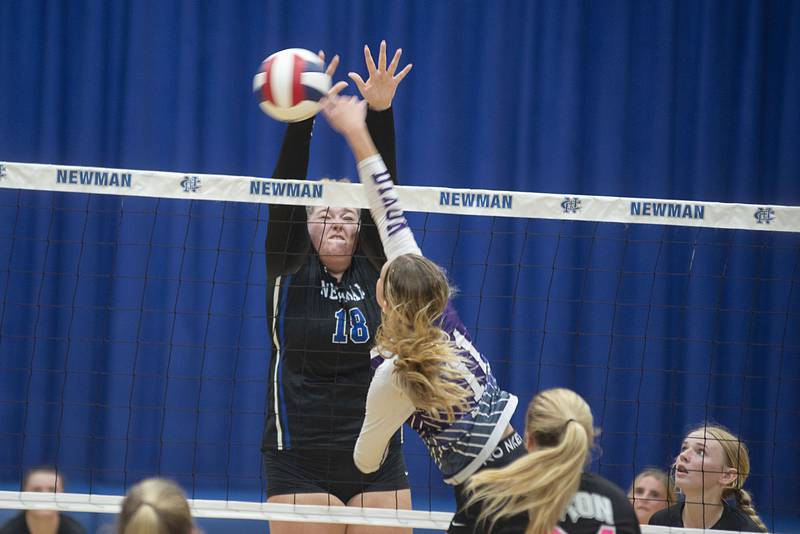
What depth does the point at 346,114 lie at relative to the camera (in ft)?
12.4

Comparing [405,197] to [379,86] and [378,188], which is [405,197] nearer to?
[379,86]

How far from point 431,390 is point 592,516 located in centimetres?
59

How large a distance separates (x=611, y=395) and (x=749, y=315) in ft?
4.16

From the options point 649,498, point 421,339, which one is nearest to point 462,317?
point 649,498

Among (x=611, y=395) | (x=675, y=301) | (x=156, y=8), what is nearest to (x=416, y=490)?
(x=611, y=395)

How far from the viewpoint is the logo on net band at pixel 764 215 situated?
170 inches

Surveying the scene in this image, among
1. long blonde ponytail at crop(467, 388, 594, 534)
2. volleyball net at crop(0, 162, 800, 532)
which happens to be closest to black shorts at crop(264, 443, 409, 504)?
long blonde ponytail at crop(467, 388, 594, 534)

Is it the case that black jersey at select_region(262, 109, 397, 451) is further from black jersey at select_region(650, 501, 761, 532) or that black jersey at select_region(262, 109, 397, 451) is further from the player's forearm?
black jersey at select_region(650, 501, 761, 532)

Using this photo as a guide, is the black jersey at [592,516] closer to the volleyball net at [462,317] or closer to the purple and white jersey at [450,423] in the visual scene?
the purple and white jersey at [450,423]

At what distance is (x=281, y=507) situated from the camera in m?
4.00

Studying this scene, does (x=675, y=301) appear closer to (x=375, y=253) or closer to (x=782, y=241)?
(x=782, y=241)

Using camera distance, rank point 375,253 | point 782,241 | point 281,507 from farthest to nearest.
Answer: point 782,241
point 375,253
point 281,507

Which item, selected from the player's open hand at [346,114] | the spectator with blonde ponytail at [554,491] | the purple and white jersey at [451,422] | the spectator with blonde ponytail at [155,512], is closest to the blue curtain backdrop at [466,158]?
the player's open hand at [346,114]

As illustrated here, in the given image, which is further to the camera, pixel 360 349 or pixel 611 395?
pixel 611 395
